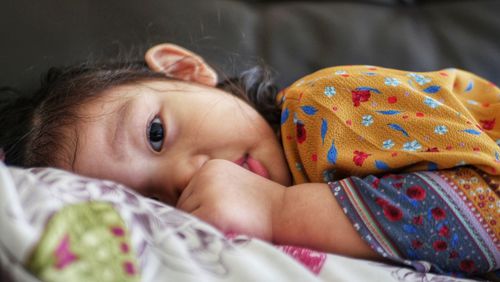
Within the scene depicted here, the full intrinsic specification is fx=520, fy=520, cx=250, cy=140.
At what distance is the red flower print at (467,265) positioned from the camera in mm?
544

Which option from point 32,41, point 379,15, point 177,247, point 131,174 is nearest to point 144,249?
point 177,247

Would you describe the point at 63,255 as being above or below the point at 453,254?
above

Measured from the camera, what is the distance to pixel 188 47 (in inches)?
38.8

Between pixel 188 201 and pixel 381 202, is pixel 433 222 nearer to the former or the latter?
pixel 381 202

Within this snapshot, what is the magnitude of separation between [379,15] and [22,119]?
751 mm

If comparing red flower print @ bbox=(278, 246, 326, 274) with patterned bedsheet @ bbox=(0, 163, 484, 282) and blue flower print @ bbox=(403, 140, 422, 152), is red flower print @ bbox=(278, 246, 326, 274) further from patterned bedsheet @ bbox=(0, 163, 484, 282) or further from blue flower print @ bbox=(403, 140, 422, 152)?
blue flower print @ bbox=(403, 140, 422, 152)

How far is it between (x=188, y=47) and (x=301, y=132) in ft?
1.25

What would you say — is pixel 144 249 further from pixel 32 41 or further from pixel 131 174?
pixel 32 41

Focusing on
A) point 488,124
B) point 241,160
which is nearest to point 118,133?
point 241,160

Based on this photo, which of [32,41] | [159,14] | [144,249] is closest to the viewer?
[144,249]

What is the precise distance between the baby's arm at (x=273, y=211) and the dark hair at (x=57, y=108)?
20cm

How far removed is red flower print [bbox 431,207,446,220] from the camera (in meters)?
0.54

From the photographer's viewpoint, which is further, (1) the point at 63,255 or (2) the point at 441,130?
(2) the point at 441,130

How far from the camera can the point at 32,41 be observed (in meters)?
0.88
